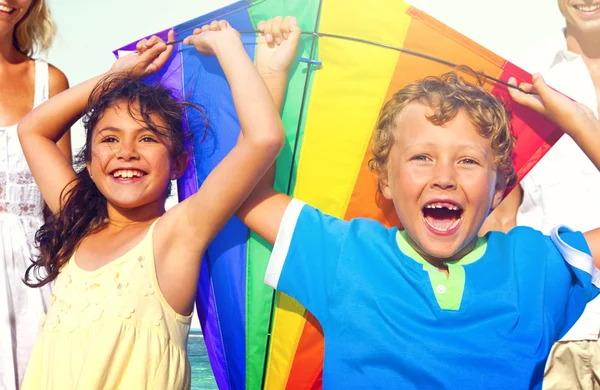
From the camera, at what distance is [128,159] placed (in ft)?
6.44

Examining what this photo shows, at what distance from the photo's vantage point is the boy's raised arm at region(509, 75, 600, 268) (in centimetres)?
193

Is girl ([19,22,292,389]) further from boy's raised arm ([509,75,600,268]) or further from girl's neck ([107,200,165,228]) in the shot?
boy's raised arm ([509,75,600,268])

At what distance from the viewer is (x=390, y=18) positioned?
6.58 ft

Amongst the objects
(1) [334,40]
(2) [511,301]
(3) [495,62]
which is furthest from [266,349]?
(3) [495,62]

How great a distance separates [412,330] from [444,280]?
16cm

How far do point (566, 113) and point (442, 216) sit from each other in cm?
50

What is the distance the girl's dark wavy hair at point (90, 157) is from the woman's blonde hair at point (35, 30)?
0.56m

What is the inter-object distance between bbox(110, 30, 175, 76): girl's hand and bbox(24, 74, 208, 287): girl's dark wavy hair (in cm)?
4

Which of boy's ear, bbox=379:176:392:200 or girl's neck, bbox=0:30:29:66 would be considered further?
girl's neck, bbox=0:30:29:66

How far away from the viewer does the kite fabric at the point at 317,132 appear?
2.01 metres

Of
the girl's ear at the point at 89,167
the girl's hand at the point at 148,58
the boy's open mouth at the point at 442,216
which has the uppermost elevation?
the girl's hand at the point at 148,58

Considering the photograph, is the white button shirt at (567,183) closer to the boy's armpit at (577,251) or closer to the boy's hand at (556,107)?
the boy's hand at (556,107)

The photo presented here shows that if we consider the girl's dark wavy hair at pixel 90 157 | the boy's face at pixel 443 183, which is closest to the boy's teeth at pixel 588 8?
the boy's face at pixel 443 183

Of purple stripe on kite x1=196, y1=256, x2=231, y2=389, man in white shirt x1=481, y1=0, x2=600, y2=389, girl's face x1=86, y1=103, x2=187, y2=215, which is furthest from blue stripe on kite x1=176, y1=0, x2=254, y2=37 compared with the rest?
man in white shirt x1=481, y1=0, x2=600, y2=389
